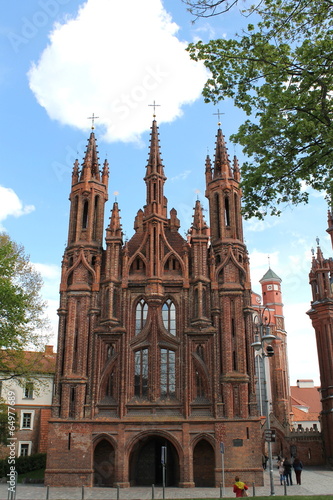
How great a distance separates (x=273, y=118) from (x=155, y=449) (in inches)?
932

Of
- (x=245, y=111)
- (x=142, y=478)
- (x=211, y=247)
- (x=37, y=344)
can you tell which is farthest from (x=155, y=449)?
(x=245, y=111)

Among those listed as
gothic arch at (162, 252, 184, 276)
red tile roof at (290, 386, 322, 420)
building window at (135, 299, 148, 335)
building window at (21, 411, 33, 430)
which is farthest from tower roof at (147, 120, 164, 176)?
red tile roof at (290, 386, 322, 420)

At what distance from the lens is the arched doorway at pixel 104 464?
93.9 feet

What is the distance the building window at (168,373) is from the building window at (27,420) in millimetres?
17570

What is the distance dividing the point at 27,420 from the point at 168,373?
18.2 metres

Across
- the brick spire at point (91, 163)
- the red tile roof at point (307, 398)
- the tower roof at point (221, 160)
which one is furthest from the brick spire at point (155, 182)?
the red tile roof at point (307, 398)

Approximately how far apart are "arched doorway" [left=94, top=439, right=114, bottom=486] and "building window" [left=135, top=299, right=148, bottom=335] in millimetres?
7113

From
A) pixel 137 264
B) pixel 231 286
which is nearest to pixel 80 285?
pixel 137 264

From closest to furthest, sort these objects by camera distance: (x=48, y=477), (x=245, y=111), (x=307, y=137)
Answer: (x=307, y=137)
(x=245, y=111)
(x=48, y=477)

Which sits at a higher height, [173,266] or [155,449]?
[173,266]

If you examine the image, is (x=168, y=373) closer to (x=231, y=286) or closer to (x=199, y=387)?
(x=199, y=387)

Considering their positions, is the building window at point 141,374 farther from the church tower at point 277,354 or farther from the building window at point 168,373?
the church tower at point 277,354

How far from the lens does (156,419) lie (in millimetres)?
29062

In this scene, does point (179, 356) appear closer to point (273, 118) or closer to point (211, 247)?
point (211, 247)
